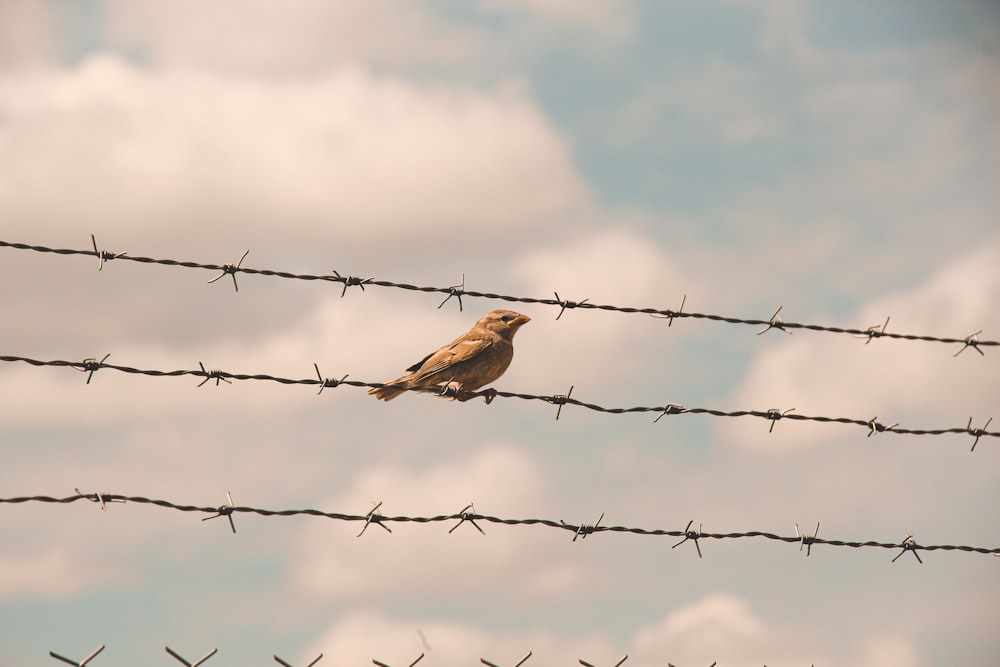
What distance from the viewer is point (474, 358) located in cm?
895

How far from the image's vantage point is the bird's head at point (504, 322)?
9289 mm

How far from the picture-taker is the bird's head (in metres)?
9.29

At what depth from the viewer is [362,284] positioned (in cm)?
625

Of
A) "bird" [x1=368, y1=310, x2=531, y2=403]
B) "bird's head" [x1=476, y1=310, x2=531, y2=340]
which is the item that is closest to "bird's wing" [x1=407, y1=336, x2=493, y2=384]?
"bird" [x1=368, y1=310, x2=531, y2=403]

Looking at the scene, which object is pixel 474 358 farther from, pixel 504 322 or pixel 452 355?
pixel 504 322

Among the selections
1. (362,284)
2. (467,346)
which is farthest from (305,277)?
(467,346)

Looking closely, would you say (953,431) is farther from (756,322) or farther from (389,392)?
(389,392)

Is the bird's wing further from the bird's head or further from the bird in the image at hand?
the bird's head

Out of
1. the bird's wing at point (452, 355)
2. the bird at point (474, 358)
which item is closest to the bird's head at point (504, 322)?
the bird at point (474, 358)

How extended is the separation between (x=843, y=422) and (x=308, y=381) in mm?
3645

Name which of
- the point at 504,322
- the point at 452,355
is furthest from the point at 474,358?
the point at 504,322

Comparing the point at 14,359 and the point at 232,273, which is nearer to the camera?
the point at 14,359

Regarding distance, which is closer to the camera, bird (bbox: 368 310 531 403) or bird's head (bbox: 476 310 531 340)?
bird (bbox: 368 310 531 403)

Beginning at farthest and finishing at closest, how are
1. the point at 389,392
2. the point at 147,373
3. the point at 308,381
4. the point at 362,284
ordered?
1. the point at 389,392
2. the point at 362,284
3. the point at 308,381
4. the point at 147,373
